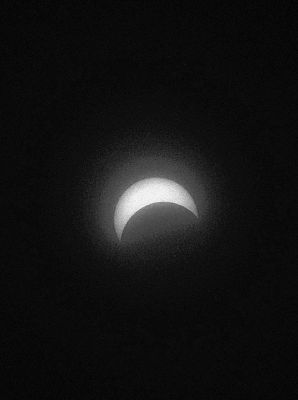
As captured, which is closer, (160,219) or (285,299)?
(160,219)

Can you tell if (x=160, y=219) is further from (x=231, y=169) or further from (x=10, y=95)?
(x=10, y=95)

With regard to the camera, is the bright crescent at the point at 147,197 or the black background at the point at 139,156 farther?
the black background at the point at 139,156

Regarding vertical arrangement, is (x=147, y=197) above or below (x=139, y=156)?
below

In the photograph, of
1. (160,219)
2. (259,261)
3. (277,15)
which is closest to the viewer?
(160,219)

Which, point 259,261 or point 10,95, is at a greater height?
point 10,95

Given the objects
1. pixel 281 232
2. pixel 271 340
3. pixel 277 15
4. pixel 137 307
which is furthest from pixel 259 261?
pixel 277 15
